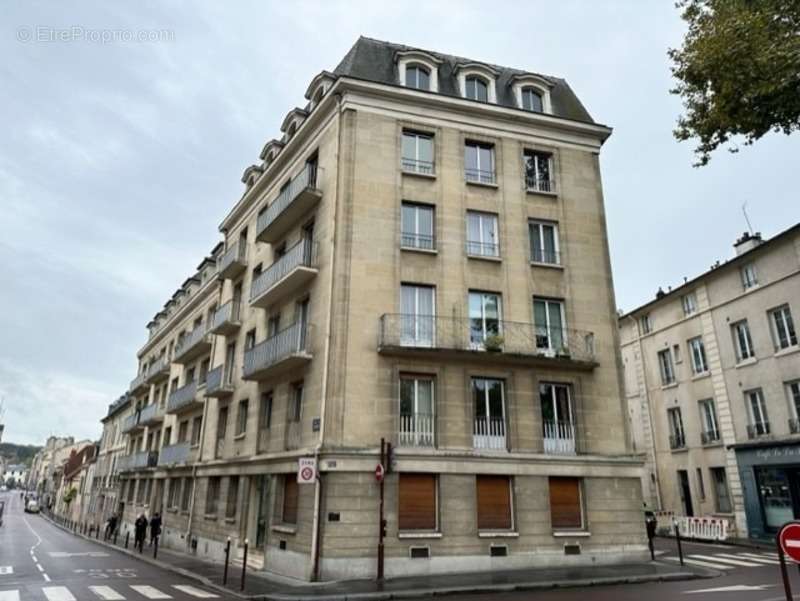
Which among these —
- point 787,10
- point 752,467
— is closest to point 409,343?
point 787,10

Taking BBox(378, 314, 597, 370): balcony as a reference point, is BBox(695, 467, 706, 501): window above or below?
below

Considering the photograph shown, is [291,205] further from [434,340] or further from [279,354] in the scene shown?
[434,340]

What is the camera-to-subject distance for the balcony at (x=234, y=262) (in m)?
25.4

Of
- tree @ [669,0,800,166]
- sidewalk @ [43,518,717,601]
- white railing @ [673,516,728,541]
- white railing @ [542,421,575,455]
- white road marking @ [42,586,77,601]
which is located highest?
tree @ [669,0,800,166]

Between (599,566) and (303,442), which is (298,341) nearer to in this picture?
(303,442)

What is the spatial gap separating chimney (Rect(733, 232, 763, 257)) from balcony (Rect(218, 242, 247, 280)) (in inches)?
921

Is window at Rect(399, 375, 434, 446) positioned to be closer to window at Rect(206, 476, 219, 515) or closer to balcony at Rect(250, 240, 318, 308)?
balcony at Rect(250, 240, 318, 308)

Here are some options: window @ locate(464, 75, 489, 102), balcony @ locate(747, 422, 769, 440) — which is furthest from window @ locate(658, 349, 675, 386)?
window @ locate(464, 75, 489, 102)

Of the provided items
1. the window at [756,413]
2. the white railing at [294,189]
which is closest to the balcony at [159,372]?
the white railing at [294,189]

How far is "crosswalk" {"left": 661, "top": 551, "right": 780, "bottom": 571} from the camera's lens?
54.2ft

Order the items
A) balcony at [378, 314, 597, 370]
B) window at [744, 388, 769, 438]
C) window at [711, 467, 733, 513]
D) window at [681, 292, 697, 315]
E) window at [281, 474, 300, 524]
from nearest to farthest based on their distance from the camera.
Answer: balcony at [378, 314, 597, 370] → window at [281, 474, 300, 524] → window at [744, 388, 769, 438] → window at [711, 467, 733, 513] → window at [681, 292, 697, 315]

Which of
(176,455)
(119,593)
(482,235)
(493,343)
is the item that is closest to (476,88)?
(482,235)

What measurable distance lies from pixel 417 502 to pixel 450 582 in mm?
2321

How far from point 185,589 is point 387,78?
16.6 meters
